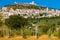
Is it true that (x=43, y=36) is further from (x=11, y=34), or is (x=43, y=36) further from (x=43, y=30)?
(x=11, y=34)

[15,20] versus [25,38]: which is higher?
[15,20]

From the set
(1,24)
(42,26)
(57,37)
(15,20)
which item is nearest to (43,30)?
(42,26)

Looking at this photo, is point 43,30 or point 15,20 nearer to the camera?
point 43,30

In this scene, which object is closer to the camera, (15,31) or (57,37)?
(57,37)

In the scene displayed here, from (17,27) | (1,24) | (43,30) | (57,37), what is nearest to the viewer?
(57,37)

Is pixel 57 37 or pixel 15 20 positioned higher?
pixel 15 20

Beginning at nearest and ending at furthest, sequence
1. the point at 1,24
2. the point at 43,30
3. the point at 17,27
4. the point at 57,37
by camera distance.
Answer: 1. the point at 57,37
2. the point at 43,30
3. the point at 17,27
4. the point at 1,24

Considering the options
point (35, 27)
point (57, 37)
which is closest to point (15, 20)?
point (35, 27)

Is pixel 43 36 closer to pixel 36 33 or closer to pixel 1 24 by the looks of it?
pixel 36 33
